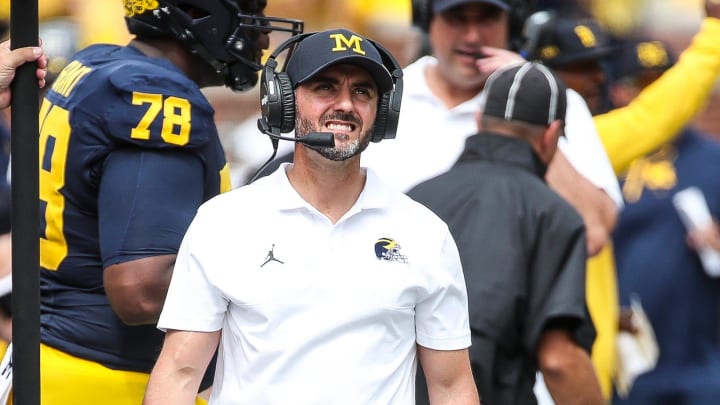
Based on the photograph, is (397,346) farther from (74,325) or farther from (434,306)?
(74,325)

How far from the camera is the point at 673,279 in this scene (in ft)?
30.6

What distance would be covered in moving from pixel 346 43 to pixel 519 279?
4.30 feet

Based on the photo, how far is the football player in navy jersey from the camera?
182 inches

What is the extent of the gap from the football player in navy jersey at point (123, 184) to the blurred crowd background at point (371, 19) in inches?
238

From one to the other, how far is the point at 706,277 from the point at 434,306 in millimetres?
5401

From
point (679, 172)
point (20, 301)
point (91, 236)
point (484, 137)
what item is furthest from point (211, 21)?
point (679, 172)

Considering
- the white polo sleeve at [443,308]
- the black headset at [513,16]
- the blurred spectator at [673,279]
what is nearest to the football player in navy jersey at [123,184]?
the white polo sleeve at [443,308]

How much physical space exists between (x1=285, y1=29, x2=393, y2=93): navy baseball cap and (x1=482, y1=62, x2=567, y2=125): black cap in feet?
A: 4.53

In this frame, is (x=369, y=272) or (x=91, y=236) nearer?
(x=369, y=272)

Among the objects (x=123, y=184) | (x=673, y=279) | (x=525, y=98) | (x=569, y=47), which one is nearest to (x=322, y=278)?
(x=123, y=184)

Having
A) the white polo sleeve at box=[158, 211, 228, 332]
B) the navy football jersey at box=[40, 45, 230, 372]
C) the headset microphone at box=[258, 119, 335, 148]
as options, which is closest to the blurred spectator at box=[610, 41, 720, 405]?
the navy football jersey at box=[40, 45, 230, 372]

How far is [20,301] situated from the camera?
12.3 ft

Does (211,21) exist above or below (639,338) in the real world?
above

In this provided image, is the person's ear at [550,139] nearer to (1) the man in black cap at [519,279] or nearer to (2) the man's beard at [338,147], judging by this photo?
(1) the man in black cap at [519,279]
